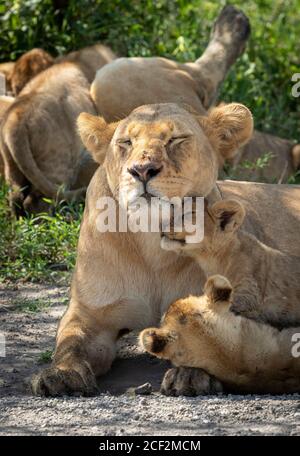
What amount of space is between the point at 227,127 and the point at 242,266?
73 centimetres

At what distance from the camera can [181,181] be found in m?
4.73

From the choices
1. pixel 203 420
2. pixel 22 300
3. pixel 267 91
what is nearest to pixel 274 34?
pixel 267 91

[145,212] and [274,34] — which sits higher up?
[145,212]

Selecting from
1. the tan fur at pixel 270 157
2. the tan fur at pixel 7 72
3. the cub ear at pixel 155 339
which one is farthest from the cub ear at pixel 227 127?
the tan fur at pixel 7 72

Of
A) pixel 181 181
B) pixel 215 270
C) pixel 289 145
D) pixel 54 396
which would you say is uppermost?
pixel 181 181

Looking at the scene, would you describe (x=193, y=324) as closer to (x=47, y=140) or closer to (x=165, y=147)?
(x=165, y=147)

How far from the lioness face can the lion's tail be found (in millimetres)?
2523

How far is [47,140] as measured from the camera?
800 centimetres

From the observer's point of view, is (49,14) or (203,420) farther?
(49,14)

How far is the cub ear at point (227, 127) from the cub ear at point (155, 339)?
1.06 meters

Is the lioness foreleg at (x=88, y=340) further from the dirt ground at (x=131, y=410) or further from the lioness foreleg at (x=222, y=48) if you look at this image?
the lioness foreleg at (x=222, y=48)

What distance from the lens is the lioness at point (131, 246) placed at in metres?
4.83
